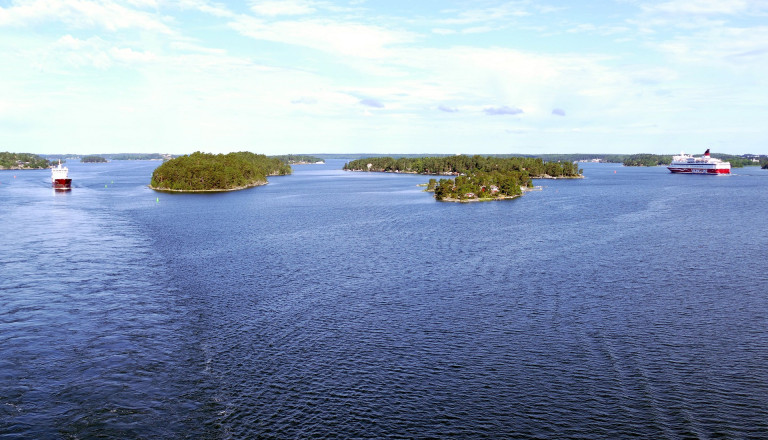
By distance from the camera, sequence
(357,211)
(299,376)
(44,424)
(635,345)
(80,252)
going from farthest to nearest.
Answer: (357,211) < (80,252) < (635,345) < (299,376) < (44,424)

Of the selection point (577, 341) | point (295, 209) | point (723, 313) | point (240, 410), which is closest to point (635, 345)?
point (577, 341)

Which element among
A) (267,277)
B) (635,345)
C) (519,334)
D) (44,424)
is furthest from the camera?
(267,277)

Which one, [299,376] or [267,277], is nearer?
[299,376]

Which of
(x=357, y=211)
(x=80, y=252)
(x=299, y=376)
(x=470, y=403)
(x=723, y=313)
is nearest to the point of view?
(x=470, y=403)

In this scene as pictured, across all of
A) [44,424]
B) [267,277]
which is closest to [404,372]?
[44,424]

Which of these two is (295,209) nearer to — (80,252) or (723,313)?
(80,252)

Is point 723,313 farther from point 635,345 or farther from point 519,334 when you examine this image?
point 519,334
